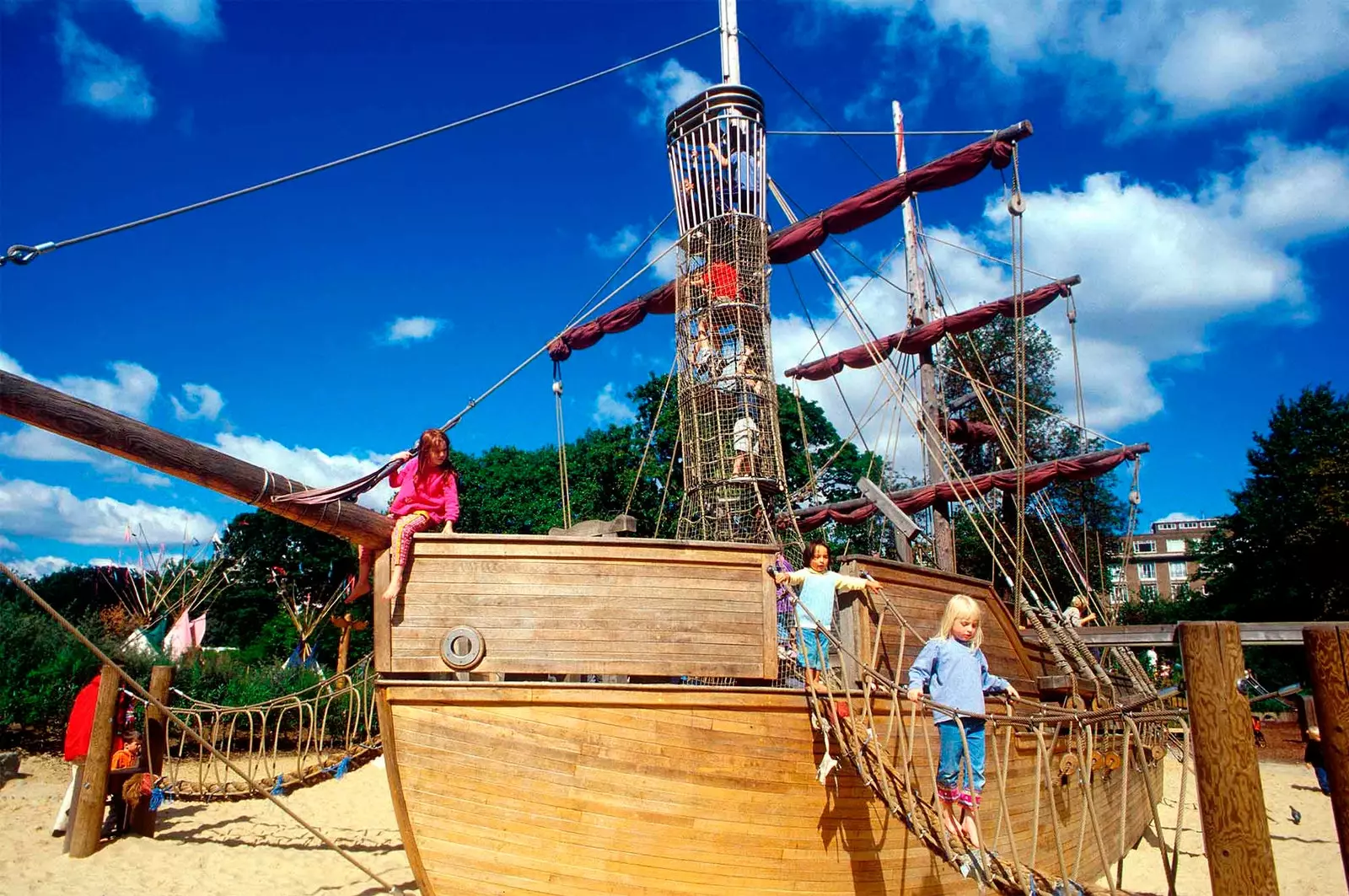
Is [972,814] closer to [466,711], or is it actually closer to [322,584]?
[466,711]

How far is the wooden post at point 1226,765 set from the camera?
3.31 metres

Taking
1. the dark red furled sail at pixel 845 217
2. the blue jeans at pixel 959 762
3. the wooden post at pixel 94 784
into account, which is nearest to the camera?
the blue jeans at pixel 959 762

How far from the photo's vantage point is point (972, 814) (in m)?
4.64

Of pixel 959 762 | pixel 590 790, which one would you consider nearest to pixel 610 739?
pixel 590 790

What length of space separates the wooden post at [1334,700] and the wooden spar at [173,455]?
187 inches

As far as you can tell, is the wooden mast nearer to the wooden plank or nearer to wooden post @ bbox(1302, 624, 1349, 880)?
the wooden plank

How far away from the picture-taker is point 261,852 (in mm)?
9391

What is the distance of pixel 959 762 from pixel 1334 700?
2.09 meters

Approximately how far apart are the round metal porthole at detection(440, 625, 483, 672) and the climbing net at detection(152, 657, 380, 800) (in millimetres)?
1458

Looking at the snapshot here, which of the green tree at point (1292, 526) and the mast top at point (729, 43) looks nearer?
the mast top at point (729, 43)

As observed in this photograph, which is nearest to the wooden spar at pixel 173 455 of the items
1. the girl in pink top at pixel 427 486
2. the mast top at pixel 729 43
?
the girl in pink top at pixel 427 486

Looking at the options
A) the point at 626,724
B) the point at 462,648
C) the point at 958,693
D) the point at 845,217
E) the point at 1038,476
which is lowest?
the point at 626,724

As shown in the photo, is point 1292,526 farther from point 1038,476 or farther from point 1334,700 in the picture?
point 1334,700

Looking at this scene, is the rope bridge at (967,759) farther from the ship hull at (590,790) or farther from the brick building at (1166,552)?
the brick building at (1166,552)
